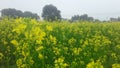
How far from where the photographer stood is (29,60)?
4918 millimetres

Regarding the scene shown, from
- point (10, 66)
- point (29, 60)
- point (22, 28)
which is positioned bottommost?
point (10, 66)

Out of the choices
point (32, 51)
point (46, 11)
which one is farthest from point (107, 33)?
point (46, 11)

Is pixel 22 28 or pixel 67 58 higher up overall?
pixel 22 28

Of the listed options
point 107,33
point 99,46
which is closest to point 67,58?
point 99,46

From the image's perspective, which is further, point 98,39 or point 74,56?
point 98,39

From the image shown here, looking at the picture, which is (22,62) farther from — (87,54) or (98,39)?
(98,39)

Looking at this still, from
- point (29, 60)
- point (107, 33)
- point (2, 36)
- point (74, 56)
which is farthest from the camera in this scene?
point (107, 33)

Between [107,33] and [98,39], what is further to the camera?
[107,33]

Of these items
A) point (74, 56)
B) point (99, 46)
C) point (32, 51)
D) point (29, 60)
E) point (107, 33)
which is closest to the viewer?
point (29, 60)

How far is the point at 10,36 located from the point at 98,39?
1.99 m

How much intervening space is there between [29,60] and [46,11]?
29635 mm

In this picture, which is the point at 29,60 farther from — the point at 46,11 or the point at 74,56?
the point at 46,11

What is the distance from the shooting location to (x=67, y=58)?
5.98 m

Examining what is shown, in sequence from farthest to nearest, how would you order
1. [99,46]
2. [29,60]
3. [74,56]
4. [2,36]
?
1. [2,36]
2. [99,46]
3. [74,56]
4. [29,60]
